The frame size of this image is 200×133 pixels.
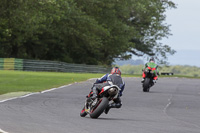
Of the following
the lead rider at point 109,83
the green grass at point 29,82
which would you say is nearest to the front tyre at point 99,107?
the lead rider at point 109,83

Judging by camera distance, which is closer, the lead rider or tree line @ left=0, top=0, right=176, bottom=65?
the lead rider

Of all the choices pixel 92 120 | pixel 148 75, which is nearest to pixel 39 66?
pixel 148 75

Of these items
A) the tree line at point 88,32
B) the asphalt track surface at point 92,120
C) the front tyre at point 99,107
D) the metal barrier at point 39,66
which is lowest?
the asphalt track surface at point 92,120

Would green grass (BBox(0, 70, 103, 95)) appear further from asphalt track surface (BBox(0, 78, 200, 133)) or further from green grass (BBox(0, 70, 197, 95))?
asphalt track surface (BBox(0, 78, 200, 133))

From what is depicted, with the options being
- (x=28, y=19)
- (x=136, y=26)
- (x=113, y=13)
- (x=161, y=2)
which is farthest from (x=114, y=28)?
(x=28, y=19)

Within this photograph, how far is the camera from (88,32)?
63469mm

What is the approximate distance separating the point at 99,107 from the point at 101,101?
145mm

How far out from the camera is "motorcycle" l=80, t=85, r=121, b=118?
13.1 metres

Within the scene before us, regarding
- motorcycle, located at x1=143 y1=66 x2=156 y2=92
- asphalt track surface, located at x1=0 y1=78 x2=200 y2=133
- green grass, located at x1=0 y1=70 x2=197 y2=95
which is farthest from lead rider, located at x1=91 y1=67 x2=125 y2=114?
motorcycle, located at x1=143 y1=66 x2=156 y2=92

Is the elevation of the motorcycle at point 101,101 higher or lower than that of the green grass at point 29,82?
higher

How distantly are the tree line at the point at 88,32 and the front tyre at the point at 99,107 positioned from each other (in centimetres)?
3939

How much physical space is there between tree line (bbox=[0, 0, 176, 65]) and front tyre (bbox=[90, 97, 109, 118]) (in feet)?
129

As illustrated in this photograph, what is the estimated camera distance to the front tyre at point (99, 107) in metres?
13.1

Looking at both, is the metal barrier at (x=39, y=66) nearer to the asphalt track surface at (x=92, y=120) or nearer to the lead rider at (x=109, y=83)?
the asphalt track surface at (x=92, y=120)
